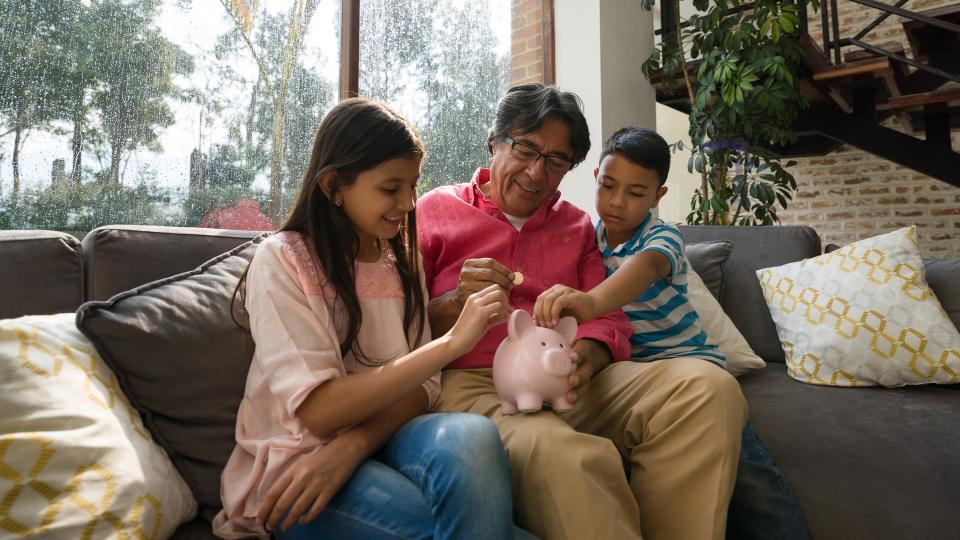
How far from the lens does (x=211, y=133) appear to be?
2217 millimetres

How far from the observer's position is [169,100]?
6.89 ft

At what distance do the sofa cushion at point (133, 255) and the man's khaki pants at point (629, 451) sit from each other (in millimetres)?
614

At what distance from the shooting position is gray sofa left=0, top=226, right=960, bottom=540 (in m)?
1.21

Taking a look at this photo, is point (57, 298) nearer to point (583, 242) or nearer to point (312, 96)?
point (583, 242)

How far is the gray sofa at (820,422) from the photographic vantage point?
3.95 feet

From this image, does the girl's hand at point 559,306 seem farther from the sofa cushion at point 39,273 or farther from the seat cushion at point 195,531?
the sofa cushion at point 39,273

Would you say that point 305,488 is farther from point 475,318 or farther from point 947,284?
point 947,284

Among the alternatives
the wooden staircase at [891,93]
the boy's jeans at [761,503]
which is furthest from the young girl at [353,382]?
the wooden staircase at [891,93]

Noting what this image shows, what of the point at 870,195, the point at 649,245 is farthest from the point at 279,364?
the point at 870,195

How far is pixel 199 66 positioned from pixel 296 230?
1329 mm

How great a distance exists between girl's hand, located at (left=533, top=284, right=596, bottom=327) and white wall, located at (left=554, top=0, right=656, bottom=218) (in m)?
2.24

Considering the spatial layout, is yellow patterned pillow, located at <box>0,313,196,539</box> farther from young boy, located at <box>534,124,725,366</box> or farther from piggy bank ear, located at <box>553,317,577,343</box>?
young boy, located at <box>534,124,725,366</box>

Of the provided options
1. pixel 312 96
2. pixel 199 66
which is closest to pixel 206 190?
pixel 199 66

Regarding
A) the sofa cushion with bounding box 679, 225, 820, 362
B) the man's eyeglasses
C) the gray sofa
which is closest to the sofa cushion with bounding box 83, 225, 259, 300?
A: the gray sofa
